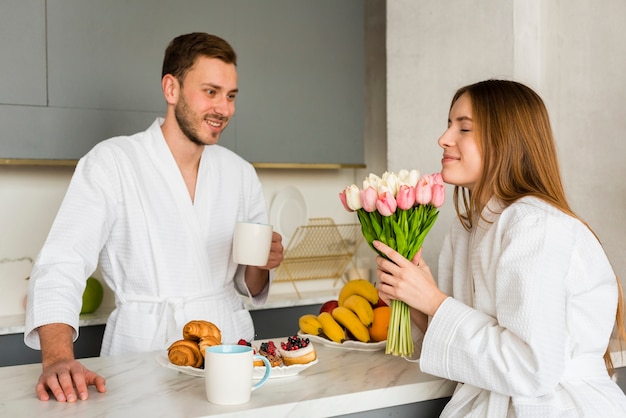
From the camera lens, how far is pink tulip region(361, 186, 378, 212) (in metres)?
1.45

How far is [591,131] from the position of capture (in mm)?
2225

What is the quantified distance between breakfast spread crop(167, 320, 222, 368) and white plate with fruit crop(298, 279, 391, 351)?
42cm

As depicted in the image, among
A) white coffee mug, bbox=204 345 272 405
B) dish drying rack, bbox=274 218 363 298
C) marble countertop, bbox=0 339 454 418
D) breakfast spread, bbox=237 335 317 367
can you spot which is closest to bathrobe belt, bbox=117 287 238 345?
marble countertop, bbox=0 339 454 418

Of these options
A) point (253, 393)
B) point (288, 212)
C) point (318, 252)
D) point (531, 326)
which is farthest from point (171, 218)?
point (318, 252)

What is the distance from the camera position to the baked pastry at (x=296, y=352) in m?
1.54

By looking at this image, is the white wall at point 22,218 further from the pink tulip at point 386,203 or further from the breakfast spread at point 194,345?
the pink tulip at point 386,203

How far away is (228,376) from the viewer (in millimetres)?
1283

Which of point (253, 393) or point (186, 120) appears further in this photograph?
point (186, 120)

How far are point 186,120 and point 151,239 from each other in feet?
1.32

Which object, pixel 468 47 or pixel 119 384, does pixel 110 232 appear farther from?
pixel 468 47

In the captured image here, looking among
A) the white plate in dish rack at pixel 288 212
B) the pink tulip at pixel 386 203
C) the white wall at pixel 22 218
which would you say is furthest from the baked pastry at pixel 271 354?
the white plate in dish rack at pixel 288 212

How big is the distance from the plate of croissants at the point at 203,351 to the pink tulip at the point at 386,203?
358 mm

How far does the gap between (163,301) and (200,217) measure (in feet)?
1.00

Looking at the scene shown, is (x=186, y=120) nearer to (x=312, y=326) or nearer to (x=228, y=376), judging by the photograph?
(x=312, y=326)
